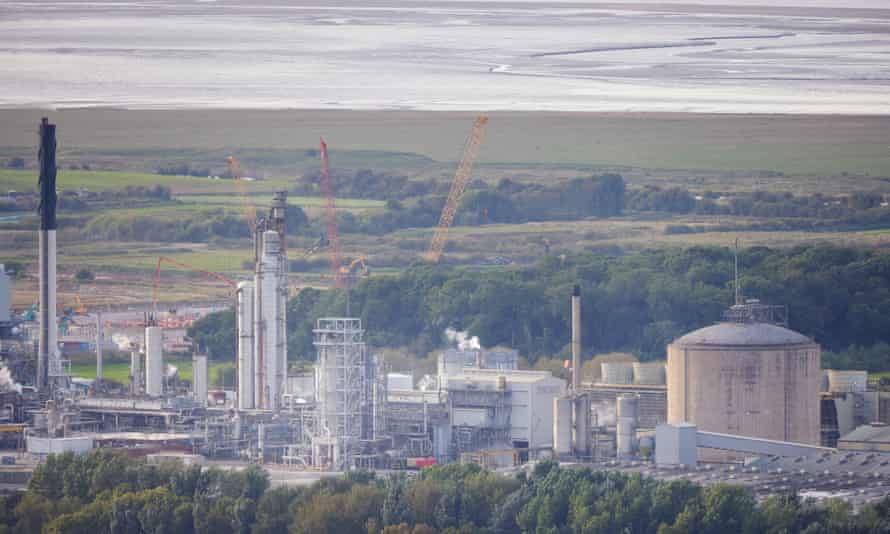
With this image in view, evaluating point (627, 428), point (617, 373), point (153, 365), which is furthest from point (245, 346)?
point (627, 428)

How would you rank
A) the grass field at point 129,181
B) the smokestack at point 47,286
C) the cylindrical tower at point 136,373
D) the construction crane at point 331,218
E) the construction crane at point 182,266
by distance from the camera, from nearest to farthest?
the cylindrical tower at point 136,373 → the smokestack at point 47,286 → the construction crane at point 182,266 → the construction crane at point 331,218 → the grass field at point 129,181

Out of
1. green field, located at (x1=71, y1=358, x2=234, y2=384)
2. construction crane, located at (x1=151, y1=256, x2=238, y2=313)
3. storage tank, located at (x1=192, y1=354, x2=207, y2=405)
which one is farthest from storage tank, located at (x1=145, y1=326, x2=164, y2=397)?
construction crane, located at (x1=151, y1=256, x2=238, y2=313)

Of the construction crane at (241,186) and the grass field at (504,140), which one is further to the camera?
the grass field at (504,140)

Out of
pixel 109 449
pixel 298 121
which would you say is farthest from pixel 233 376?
pixel 298 121

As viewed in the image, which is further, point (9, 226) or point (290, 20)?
point (290, 20)

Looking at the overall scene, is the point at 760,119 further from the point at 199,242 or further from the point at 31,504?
the point at 31,504

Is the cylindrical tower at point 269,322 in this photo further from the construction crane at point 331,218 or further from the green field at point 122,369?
the construction crane at point 331,218

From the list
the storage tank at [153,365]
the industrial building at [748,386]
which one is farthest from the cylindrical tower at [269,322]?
the industrial building at [748,386]

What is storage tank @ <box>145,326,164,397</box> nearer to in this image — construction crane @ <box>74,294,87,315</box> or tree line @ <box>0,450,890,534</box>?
tree line @ <box>0,450,890,534</box>
